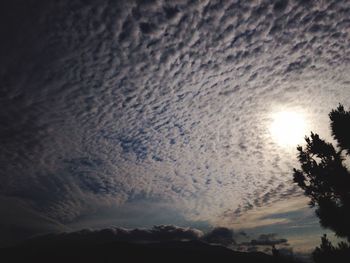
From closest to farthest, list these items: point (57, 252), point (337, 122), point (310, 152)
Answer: point (337, 122)
point (310, 152)
point (57, 252)

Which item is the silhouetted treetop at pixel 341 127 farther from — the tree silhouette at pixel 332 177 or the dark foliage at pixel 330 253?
the dark foliage at pixel 330 253

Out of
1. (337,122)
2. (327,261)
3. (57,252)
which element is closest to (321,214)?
(327,261)

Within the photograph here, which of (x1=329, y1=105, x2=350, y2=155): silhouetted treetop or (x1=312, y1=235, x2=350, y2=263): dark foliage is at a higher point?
(x1=329, y1=105, x2=350, y2=155): silhouetted treetop

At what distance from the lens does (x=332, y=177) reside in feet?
47.3

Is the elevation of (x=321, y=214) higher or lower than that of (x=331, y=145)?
lower

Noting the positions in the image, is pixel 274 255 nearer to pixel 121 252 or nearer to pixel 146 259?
pixel 146 259

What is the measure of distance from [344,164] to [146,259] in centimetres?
19266

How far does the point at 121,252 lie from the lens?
192250 millimetres

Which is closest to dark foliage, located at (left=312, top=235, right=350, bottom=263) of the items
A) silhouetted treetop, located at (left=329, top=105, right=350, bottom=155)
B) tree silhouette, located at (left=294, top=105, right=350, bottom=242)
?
tree silhouette, located at (left=294, top=105, right=350, bottom=242)

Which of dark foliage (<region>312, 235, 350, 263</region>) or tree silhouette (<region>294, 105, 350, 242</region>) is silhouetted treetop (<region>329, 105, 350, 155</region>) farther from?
dark foliage (<region>312, 235, 350, 263</region>)

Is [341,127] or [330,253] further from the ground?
[341,127]

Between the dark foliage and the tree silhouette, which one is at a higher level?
the tree silhouette

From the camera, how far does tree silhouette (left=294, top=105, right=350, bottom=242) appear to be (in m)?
13.6

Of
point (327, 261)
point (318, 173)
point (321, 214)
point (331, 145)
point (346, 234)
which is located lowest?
point (327, 261)
